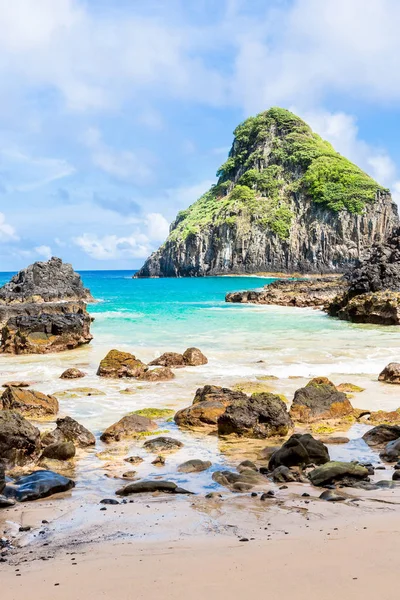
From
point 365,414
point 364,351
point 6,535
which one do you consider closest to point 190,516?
point 6,535

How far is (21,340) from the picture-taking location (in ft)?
65.7

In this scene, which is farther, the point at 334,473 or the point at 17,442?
the point at 17,442

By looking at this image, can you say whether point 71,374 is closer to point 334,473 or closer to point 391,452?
point 391,452

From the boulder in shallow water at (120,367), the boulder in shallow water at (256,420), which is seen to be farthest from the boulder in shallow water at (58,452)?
the boulder in shallow water at (120,367)

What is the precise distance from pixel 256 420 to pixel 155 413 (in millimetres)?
2243

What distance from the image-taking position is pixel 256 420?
9.42m

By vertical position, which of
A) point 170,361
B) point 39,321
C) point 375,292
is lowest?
point 170,361

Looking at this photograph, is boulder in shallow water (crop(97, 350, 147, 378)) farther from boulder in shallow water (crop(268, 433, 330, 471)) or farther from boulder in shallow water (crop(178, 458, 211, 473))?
boulder in shallow water (crop(268, 433, 330, 471))

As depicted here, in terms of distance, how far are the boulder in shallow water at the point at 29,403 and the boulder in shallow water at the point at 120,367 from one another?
3.95 m

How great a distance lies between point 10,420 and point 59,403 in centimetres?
396

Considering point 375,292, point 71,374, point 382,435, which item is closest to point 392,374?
point 382,435

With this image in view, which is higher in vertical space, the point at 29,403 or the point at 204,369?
the point at 29,403

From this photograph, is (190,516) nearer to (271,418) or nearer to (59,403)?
(271,418)

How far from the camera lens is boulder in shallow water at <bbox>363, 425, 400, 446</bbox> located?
8.53 meters
